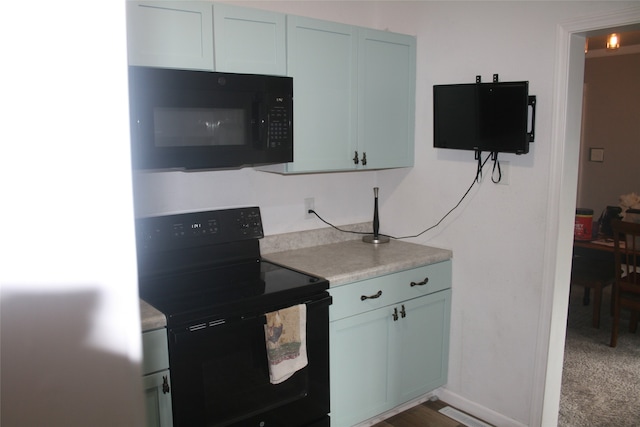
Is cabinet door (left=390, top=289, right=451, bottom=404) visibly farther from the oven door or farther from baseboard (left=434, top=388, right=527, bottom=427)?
the oven door

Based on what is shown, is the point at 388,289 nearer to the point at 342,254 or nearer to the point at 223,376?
the point at 342,254

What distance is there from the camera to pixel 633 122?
6.06 meters

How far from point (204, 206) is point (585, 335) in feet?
10.4

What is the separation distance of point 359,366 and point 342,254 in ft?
1.99

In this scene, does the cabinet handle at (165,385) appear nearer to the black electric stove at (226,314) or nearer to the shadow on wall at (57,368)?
the black electric stove at (226,314)

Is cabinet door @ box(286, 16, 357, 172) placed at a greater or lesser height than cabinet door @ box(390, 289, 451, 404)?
greater

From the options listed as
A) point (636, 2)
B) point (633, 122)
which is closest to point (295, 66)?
point (636, 2)

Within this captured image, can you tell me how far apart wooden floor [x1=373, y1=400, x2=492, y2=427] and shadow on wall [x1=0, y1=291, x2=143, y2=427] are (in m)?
2.70

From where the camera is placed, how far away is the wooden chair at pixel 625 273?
376 cm

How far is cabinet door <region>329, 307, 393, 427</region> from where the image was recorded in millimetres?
2559

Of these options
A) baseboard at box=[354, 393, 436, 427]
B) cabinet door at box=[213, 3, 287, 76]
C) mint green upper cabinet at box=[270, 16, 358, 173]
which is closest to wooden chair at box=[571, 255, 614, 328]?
baseboard at box=[354, 393, 436, 427]

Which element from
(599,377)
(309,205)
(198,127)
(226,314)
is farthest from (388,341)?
(599,377)

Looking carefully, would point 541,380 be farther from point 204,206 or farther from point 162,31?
point 162,31

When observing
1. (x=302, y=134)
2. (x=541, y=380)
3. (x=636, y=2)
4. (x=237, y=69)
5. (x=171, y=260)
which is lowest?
(x=541, y=380)
